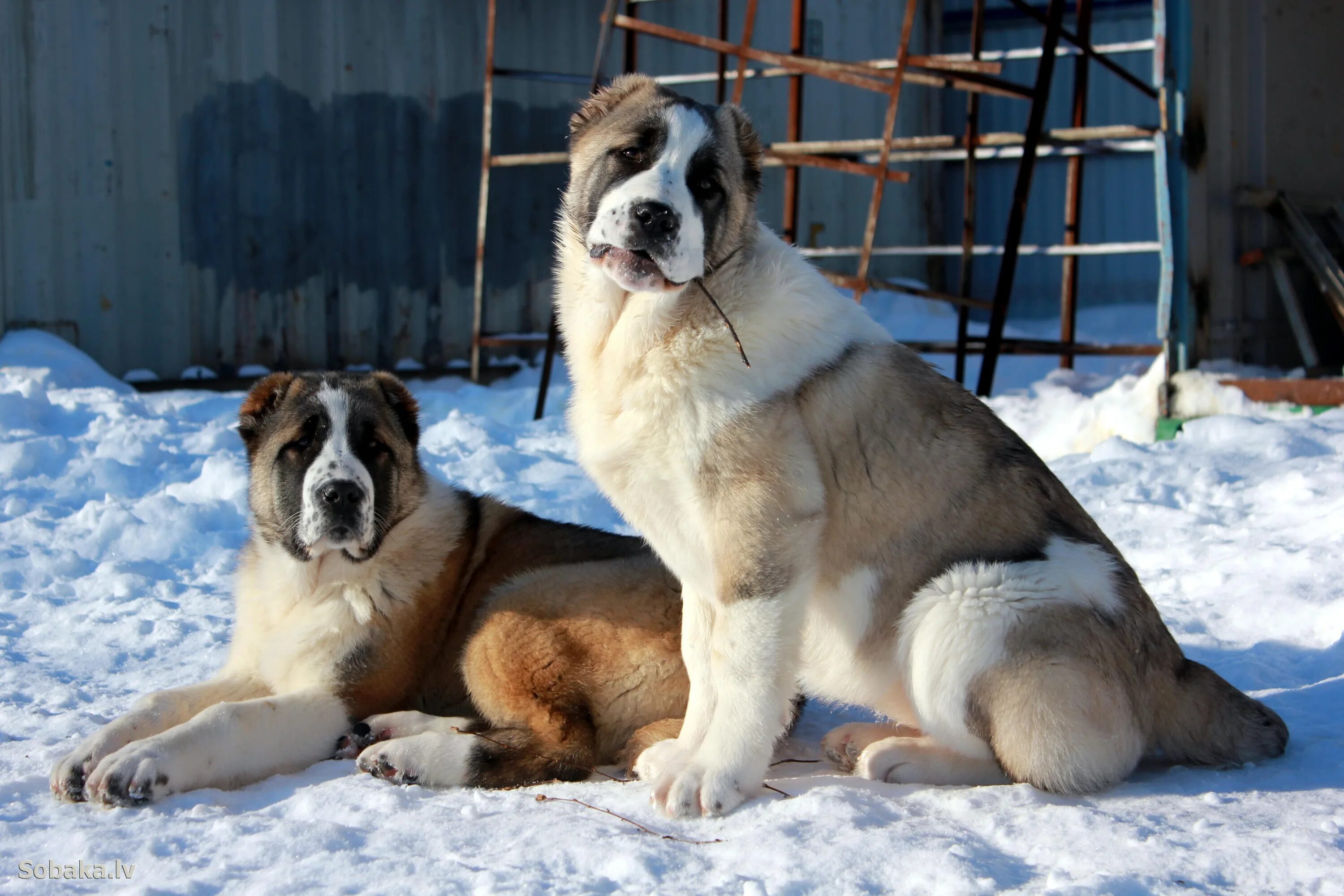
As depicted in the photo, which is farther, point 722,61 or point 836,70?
point 722,61

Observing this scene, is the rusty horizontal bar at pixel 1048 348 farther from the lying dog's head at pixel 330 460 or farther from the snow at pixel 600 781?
the lying dog's head at pixel 330 460

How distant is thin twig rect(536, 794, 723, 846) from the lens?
253 centimetres

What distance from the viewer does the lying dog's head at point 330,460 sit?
11.4 feet

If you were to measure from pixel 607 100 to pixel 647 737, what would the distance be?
1.71 meters

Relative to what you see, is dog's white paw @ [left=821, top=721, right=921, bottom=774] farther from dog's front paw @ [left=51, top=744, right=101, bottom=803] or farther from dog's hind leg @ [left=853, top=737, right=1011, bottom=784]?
dog's front paw @ [left=51, top=744, right=101, bottom=803]

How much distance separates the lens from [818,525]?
2900 millimetres

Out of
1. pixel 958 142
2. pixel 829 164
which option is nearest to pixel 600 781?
pixel 829 164

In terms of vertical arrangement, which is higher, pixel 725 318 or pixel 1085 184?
pixel 1085 184

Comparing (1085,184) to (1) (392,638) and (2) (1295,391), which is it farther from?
(1) (392,638)

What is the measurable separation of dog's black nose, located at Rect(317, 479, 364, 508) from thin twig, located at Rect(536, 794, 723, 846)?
3.53 ft

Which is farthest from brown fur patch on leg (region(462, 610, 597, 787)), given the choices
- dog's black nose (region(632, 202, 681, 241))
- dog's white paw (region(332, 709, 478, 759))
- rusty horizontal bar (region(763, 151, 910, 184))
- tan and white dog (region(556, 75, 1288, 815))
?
rusty horizontal bar (region(763, 151, 910, 184))

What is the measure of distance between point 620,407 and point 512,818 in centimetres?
101

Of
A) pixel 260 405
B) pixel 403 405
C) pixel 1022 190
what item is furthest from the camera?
pixel 1022 190

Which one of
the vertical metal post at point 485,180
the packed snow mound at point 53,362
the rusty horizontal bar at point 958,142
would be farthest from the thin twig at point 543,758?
the vertical metal post at point 485,180
